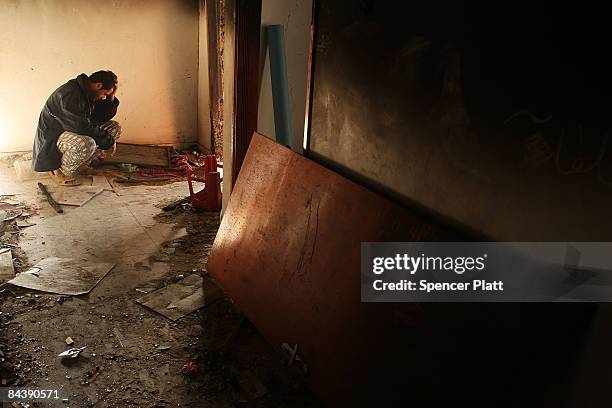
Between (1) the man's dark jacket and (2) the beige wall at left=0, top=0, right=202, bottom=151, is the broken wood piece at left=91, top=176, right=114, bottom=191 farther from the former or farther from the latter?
(2) the beige wall at left=0, top=0, right=202, bottom=151

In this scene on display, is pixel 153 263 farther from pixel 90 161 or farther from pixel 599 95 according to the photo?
pixel 599 95

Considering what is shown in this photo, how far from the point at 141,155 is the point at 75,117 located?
4.02ft

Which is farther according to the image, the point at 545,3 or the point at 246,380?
the point at 246,380

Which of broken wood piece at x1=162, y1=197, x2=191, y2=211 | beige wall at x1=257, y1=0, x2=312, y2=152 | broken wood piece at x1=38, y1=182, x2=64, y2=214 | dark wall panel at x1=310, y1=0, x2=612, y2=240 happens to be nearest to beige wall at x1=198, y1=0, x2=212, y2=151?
broken wood piece at x1=162, y1=197, x2=191, y2=211

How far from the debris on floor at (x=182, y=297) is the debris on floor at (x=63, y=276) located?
0.59 metres

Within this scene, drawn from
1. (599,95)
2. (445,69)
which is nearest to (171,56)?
(445,69)

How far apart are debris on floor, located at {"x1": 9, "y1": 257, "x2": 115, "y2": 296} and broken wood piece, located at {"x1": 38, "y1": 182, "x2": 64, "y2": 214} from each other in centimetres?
144

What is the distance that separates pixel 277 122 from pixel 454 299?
214 cm

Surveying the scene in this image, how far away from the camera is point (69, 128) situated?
659 centimetres

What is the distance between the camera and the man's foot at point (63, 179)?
Result: 644cm

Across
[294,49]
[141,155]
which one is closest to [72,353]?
[294,49]

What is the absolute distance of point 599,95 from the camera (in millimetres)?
1472

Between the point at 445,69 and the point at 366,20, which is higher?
the point at 366,20

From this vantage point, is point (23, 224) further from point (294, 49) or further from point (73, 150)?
point (294, 49)
